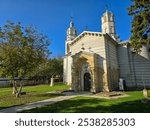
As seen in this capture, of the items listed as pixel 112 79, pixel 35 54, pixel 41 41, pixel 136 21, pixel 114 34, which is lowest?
pixel 112 79

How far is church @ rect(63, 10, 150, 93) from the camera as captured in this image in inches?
791

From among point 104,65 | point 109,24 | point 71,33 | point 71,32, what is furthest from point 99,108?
point 71,32

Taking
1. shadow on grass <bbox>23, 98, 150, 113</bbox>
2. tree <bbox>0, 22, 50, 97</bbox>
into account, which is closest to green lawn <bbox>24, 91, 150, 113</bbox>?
shadow on grass <bbox>23, 98, 150, 113</bbox>

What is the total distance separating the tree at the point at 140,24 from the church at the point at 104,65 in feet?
8.75

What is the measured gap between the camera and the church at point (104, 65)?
791 inches

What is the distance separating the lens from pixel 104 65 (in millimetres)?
19891

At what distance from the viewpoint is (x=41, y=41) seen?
18.2 meters

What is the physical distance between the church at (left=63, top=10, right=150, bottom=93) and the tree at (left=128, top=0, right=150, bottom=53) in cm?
267

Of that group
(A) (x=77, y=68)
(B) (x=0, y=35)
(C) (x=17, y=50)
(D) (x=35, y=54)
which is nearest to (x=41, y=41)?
(D) (x=35, y=54)

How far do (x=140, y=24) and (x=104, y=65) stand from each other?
685 centimetres

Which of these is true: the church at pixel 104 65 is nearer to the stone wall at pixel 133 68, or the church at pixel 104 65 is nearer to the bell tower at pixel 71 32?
the stone wall at pixel 133 68

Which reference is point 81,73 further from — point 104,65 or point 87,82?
point 104,65

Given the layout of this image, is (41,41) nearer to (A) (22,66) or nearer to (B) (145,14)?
(A) (22,66)

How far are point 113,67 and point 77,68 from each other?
5.65m
